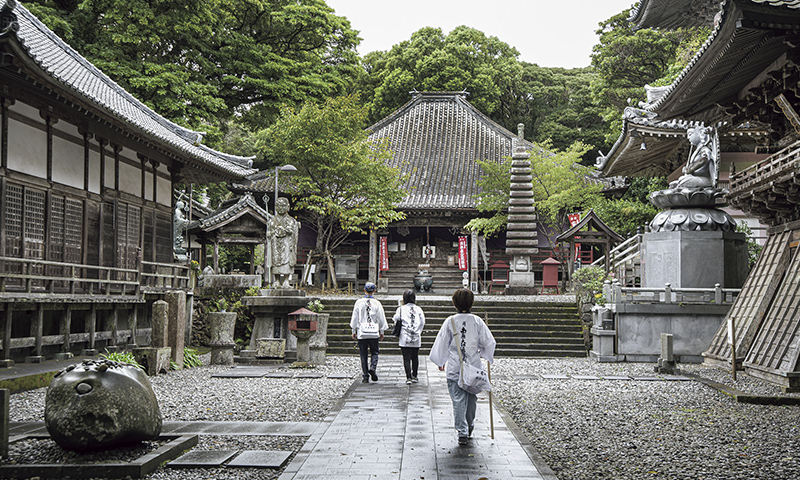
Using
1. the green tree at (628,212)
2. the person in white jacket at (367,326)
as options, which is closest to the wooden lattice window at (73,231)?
the person in white jacket at (367,326)

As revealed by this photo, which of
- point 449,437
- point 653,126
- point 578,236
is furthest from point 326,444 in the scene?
point 578,236

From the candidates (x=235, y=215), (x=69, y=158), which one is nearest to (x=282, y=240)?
→ (x=69, y=158)

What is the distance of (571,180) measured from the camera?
1096 inches

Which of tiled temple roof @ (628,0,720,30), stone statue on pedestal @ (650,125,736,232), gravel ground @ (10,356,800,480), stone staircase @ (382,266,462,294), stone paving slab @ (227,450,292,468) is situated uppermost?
tiled temple roof @ (628,0,720,30)

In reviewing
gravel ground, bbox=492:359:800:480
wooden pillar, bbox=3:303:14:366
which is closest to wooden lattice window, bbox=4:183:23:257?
wooden pillar, bbox=3:303:14:366

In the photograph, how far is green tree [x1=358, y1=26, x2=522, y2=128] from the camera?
38938mm

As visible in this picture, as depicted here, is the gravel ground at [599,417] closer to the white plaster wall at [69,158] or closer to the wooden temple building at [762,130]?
the wooden temple building at [762,130]

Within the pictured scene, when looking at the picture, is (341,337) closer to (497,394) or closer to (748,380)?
(497,394)

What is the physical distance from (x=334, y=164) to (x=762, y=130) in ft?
48.6

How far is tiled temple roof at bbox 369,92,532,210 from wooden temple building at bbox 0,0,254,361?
12.8 metres

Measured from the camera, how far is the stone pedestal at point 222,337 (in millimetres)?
14301

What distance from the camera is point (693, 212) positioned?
15.1m

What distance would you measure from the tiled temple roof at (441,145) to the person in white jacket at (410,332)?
18.7 metres

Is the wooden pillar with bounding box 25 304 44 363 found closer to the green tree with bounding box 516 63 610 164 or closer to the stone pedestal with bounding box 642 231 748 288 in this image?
the stone pedestal with bounding box 642 231 748 288
